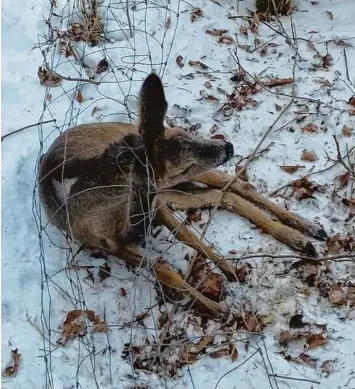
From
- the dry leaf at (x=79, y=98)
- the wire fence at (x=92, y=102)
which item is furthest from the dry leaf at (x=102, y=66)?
the dry leaf at (x=79, y=98)

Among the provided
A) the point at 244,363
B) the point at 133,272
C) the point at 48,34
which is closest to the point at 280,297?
the point at 244,363

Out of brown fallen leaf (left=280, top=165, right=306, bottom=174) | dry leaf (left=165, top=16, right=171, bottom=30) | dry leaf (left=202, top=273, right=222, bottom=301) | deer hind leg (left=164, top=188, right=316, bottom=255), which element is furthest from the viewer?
dry leaf (left=165, top=16, right=171, bottom=30)

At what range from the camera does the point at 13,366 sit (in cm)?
455

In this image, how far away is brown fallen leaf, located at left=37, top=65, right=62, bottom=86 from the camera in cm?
629

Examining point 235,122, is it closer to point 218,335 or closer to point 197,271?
point 197,271

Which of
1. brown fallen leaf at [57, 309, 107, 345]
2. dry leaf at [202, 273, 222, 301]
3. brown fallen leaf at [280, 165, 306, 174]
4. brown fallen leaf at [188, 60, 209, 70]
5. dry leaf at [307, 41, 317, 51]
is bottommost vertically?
brown fallen leaf at [57, 309, 107, 345]

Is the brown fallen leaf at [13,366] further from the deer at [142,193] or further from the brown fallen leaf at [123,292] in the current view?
the deer at [142,193]

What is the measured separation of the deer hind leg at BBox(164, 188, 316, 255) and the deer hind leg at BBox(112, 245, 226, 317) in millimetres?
515

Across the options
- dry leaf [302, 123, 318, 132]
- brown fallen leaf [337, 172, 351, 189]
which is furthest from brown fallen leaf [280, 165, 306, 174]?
dry leaf [302, 123, 318, 132]

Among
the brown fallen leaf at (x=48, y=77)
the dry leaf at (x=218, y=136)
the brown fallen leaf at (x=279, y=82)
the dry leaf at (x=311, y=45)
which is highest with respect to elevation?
the dry leaf at (x=311, y=45)

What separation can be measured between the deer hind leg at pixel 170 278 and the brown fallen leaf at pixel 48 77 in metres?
1.88

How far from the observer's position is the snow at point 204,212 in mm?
4551

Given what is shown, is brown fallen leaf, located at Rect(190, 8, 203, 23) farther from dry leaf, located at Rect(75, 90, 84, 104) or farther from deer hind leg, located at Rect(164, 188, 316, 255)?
deer hind leg, located at Rect(164, 188, 316, 255)

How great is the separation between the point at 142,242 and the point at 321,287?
1.36 m
